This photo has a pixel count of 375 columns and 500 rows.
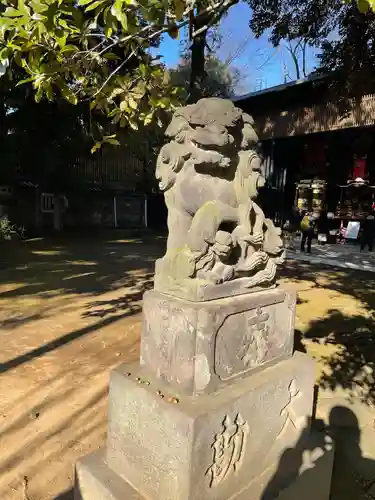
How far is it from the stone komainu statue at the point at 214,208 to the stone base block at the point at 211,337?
107 mm

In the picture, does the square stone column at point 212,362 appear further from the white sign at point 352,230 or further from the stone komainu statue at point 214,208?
the white sign at point 352,230

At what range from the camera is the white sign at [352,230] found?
610 inches

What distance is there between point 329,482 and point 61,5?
3.46 meters

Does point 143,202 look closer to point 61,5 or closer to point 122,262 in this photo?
point 122,262

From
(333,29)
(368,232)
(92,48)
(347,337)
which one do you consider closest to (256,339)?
(92,48)

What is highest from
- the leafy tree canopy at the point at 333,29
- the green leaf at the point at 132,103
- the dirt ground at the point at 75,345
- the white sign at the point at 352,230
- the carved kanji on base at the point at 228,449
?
the leafy tree canopy at the point at 333,29

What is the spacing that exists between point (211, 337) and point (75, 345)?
319 centimetres

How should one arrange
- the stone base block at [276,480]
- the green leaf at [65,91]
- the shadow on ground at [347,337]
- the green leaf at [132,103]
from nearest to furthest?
the stone base block at [276,480]
the green leaf at [65,91]
the green leaf at [132,103]
the shadow on ground at [347,337]

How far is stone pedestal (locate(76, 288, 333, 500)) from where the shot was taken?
2.14 meters

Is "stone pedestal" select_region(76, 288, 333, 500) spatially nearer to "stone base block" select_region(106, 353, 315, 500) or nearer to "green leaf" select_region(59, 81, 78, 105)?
"stone base block" select_region(106, 353, 315, 500)

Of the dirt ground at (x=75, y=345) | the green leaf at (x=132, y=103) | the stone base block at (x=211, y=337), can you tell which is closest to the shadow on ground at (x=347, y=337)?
the dirt ground at (x=75, y=345)

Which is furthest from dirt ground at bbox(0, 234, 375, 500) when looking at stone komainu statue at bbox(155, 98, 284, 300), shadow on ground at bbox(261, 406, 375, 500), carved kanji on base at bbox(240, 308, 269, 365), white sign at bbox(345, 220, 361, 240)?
white sign at bbox(345, 220, 361, 240)

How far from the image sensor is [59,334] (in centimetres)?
526

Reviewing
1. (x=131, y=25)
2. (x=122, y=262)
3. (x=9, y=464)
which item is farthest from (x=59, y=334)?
(x=122, y=262)
